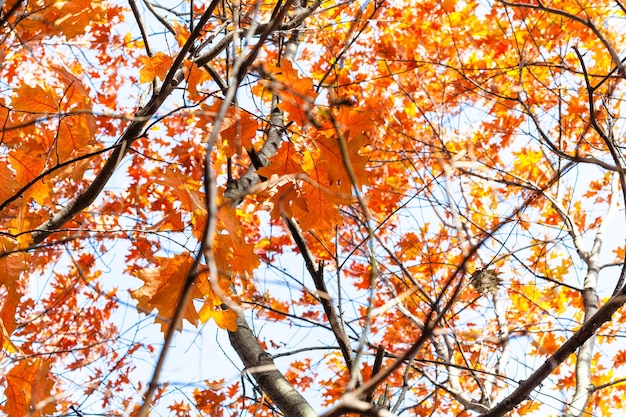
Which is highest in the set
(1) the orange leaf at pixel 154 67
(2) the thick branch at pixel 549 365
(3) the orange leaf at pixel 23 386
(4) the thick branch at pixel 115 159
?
(1) the orange leaf at pixel 154 67

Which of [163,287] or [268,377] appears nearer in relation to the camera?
[163,287]

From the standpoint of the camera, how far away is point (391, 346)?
4.50 metres

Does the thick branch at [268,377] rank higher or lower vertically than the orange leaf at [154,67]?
lower

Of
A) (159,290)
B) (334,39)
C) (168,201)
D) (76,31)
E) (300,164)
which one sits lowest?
(159,290)

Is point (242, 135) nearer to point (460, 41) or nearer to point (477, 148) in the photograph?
point (477, 148)

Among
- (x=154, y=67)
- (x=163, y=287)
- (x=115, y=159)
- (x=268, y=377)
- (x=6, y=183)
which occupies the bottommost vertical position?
(x=268, y=377)

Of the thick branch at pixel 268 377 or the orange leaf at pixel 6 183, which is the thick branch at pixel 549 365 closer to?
the thick branch at pixel 268 377

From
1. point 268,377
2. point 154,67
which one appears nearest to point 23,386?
point 268,377

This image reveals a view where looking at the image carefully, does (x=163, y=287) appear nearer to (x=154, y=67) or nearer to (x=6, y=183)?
(x=6, y=183)

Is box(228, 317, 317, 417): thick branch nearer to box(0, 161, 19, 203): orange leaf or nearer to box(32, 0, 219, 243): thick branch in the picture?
box(32, 0, 219, 243): thick branch

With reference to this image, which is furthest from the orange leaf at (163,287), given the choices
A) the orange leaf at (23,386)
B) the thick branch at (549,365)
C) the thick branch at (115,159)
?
the thick branch at (549,365)

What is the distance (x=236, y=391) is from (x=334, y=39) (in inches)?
111

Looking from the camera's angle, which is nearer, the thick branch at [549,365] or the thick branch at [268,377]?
the thick branch at [549,365]

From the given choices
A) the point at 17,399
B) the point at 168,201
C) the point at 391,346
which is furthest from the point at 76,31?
the point at 391,346
